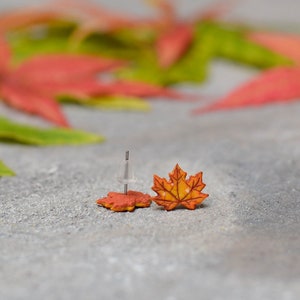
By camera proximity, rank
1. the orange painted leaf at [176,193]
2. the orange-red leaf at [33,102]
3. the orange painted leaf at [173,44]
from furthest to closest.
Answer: the orange painted leaf at [173,44] → the orange-red leaf at [33,102] → the orange painted leaf at [176,193]

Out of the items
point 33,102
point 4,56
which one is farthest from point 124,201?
point 4,56

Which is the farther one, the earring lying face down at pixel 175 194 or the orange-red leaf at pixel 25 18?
the orange-red leaf at pixel 25 18

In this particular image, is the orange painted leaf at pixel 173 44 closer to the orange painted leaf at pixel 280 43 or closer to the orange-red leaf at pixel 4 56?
the orange painted leaf at pixel 280 43

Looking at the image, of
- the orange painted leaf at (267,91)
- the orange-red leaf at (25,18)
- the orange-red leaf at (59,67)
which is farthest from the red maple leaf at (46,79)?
the orange painted leaf at (267,91)

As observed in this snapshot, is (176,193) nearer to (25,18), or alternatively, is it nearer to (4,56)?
(4,56)

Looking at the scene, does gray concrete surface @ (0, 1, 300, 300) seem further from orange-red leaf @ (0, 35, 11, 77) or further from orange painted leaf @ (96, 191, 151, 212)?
orange-red leaf @ (0, 35, 11, 77)

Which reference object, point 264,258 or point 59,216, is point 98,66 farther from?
point 264,258
